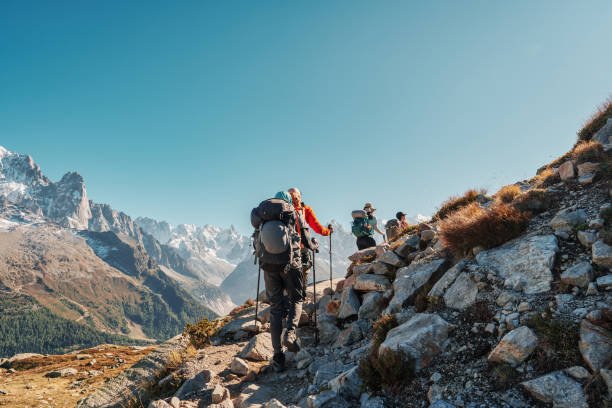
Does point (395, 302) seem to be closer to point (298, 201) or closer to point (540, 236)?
point (540, 236)

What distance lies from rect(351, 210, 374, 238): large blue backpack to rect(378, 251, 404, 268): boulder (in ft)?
18.4

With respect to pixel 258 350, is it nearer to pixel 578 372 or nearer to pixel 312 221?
pixel 312 221

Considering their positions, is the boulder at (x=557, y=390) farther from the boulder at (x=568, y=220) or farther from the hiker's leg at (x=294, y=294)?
the hiker's leg at (x=294, y=294)

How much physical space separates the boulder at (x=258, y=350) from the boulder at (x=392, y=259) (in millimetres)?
4835

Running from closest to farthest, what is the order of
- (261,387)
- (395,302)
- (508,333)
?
(508,333), (261,387), (395,302)

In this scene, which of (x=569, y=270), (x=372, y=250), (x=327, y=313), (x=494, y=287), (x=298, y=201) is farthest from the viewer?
(x=372, y=250)

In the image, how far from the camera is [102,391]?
9836 mm

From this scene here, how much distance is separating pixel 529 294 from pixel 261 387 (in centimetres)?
605

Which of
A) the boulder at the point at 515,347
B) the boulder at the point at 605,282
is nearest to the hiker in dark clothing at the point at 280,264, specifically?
the boulder at the point at 515,347

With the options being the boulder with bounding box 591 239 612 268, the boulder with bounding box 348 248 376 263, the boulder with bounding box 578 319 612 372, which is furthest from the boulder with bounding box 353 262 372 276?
the boulder with bounding box 578 319 612 372

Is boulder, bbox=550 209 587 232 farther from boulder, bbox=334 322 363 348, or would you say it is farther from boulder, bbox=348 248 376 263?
boulder, bbox=348 248 376 263

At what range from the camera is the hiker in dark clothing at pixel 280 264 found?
8.91 m

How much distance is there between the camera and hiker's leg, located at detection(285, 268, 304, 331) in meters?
9.45

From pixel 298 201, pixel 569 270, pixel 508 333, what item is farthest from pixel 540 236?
pixel 298 201
